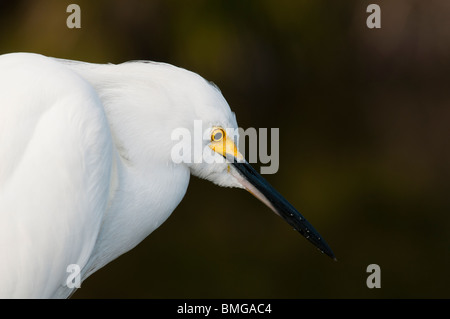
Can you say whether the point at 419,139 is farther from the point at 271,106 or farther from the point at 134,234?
the point at 134,234

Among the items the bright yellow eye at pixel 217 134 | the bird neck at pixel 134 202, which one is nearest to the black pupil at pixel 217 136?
the bright yellow eye at pixel 217 134

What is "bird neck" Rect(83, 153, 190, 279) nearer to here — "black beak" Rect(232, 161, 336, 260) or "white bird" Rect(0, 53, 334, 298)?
"white bird" Rect(0, 53, 334, 298)

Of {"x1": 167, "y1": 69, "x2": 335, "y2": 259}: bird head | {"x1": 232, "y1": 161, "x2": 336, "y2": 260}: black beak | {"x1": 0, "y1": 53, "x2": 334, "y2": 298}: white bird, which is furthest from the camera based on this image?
{"x1": 232, "y1": 161, "x2": 336, "y2": 260}: black beak

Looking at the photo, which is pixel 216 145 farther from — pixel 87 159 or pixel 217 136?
pixel 87 159

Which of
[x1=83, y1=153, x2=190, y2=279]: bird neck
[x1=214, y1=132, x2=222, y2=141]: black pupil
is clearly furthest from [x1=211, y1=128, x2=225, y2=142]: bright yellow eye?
[x1=83, y1=153, x2=190, y2=279]: bird neck

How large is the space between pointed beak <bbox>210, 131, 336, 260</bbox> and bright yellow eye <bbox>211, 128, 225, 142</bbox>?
1 cm

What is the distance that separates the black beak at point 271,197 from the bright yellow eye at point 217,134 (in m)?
0.09

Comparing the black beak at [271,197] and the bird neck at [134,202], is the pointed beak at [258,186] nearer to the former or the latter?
the black beak at [271,197]

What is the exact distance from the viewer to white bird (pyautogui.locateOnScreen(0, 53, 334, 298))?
50.8 inches

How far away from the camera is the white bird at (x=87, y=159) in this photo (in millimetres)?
1291

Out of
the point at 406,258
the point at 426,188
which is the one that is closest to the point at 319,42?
the point at 426,188

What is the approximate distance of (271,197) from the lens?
1.67 meters

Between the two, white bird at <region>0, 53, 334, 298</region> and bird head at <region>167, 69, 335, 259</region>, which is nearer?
white bird at <region>0, 53, 334, 298</region>

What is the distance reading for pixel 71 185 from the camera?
4.32ft
